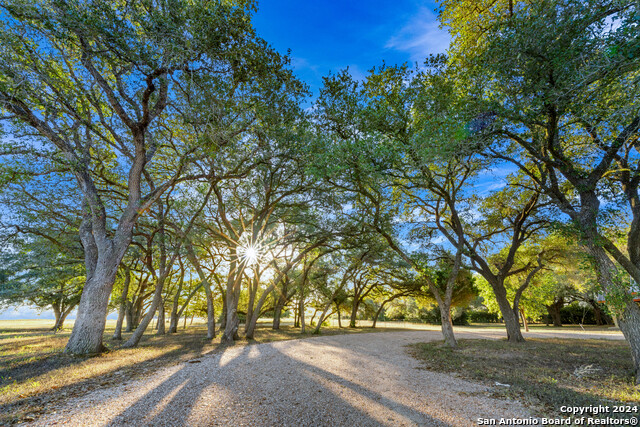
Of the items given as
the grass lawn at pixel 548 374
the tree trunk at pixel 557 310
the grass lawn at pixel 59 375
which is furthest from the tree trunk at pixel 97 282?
the tree trunk at pixel 557 310

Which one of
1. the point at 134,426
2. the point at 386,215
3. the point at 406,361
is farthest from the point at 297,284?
the point at 134,426

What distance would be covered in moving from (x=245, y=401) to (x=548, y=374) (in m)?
7.35

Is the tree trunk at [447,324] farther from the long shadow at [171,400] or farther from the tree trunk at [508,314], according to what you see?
the long shadow at [171,400]

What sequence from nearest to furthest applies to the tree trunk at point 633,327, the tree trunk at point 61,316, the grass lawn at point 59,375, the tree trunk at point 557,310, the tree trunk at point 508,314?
the grass lawn at point 59,375
the tree trunk at point 633,327
the tree trunk at point 508,314
the tree trunk at point 61,316
the tree trunk at point 557,310

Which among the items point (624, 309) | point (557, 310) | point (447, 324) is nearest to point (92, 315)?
point (447, 324)

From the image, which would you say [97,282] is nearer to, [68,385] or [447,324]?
[68,385]

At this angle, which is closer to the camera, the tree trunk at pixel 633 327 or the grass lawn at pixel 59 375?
the grass lawn at pixel 59 375

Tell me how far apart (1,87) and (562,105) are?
586 inches

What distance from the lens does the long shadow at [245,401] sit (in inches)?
146

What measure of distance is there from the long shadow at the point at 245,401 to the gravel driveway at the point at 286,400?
14 millimetres

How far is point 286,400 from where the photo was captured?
4480mm

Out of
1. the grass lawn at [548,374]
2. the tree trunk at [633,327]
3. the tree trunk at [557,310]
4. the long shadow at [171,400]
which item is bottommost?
the tree trunk at [557,310]

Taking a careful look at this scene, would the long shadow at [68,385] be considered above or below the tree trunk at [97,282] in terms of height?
below

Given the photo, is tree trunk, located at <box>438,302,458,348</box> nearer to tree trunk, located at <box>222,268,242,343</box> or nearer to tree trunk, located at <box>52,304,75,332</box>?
tree trunk, located at <box>222,268,242,343</box>
